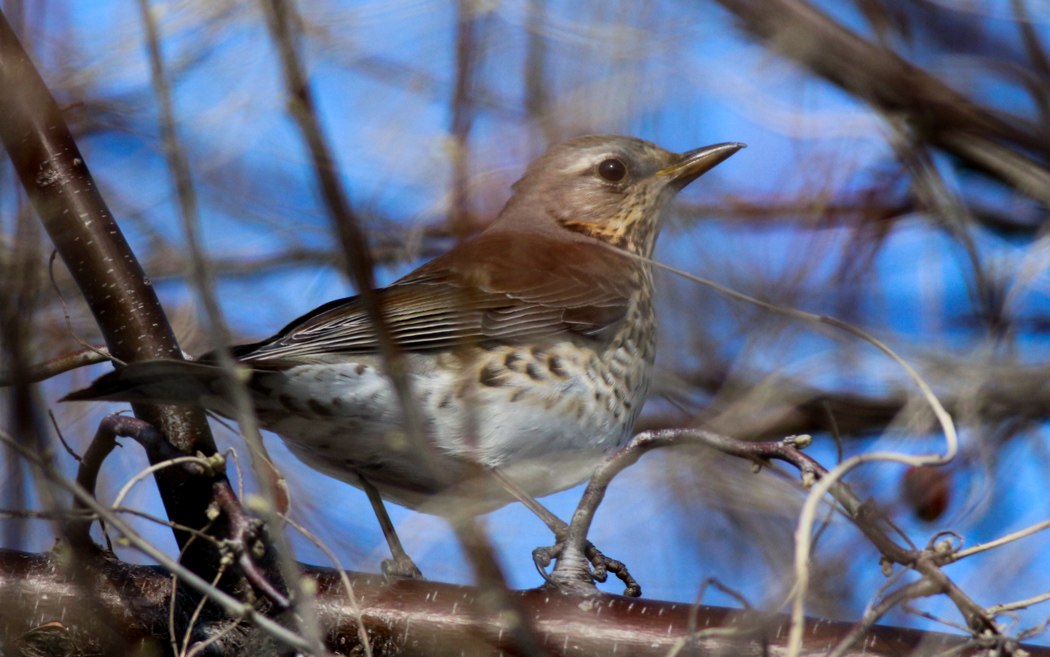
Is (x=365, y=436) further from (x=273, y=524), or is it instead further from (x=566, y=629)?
(x=273, y=524)

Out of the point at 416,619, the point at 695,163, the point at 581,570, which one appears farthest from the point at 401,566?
the point at 695,163

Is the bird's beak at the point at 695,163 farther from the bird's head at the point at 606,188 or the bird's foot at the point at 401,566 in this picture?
the bird's foot at the point at 401,566

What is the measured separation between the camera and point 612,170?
14.5 feet

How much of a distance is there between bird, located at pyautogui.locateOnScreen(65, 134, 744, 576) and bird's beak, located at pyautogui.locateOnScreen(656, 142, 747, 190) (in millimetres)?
16

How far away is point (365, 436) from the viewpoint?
321cm

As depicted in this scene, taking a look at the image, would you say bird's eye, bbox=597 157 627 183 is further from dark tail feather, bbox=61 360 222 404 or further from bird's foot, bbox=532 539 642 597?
dark tail feather, bbox=61 360 222 404

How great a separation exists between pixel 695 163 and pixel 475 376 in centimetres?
147

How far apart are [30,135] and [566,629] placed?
1840 millimetres

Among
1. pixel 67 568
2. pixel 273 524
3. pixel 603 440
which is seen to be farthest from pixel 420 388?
pixel 273 524

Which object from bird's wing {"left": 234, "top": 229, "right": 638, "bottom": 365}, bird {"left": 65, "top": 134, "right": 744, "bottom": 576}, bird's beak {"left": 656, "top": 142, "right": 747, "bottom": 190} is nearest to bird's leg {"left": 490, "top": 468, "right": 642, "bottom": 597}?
bird {"left": 65, "top": 134, "right": 744, "bottom": 576}

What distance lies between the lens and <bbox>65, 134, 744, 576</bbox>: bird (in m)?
3.10

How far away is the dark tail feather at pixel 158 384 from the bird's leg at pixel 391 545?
785 mm

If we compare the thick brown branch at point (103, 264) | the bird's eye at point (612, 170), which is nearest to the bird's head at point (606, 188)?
the bird's eye at point (612, 170)

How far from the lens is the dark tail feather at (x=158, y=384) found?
2293 mm
